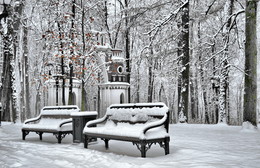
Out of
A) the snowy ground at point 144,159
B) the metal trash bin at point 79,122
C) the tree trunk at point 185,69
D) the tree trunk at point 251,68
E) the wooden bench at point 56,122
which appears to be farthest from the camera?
the tree trunk at point 185,69

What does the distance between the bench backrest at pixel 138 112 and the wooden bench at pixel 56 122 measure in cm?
169

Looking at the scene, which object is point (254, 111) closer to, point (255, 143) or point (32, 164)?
point (255, 143)

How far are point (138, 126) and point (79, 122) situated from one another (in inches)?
88.4

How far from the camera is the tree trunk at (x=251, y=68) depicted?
31.9 ft

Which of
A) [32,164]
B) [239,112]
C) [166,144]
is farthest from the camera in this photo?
[239,112]

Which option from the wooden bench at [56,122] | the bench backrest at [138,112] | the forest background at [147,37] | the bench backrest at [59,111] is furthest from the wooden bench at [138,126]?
the forest background at [147,37]

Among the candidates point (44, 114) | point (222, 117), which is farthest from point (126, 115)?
point (222, 117)

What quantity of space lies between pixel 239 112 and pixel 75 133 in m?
29.7

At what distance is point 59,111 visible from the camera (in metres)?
9.12

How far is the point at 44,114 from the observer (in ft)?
32.1

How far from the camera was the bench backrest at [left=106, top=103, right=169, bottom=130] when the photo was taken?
618 centimetres

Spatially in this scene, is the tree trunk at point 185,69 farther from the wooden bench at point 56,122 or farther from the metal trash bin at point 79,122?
the metal trash bin at point 79,122

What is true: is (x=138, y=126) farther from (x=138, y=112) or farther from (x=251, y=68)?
(x=251, y=68)

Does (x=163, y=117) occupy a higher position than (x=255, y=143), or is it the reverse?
(x=163, y=117)
